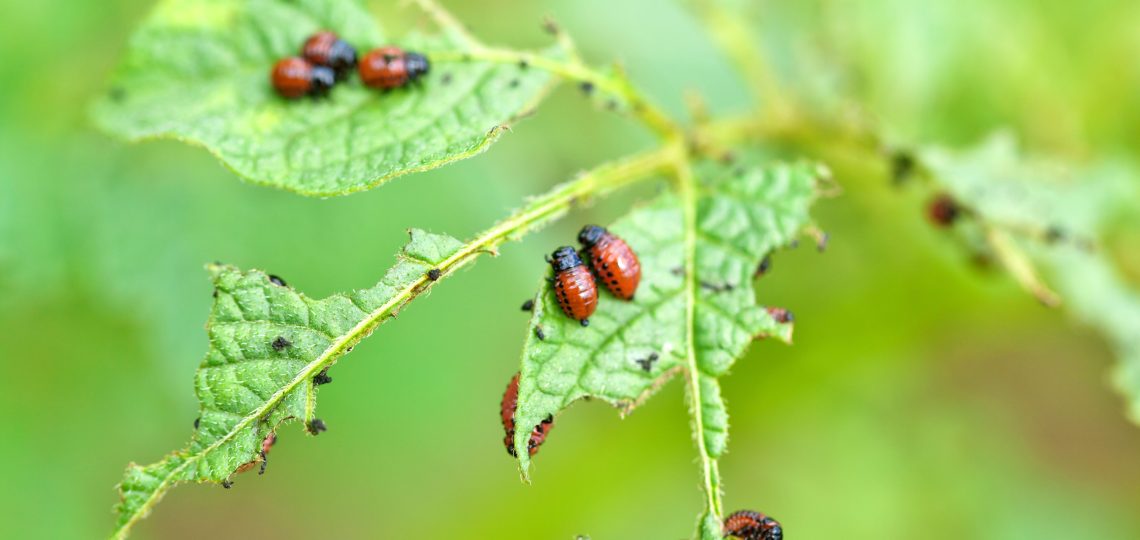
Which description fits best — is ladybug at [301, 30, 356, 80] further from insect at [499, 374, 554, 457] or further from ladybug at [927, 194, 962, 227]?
ladybug at [927, 194, 962, 227]

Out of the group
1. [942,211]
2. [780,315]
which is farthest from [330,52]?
[942,211]

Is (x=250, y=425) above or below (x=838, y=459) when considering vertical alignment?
below

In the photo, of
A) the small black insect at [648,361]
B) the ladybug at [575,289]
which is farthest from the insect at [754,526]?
the ladybug at [575,289]

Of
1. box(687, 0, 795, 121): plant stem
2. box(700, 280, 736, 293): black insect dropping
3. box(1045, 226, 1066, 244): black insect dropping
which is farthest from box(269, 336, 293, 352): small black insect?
box(1045, 226, 1066, 244): black insect dropping

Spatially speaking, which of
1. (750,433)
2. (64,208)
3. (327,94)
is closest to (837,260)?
(750,433)

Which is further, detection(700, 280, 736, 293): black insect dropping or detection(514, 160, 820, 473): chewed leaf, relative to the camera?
detection(700, 280, 736, 293): black insect dropping

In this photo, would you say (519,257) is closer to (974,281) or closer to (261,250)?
(261,250)
